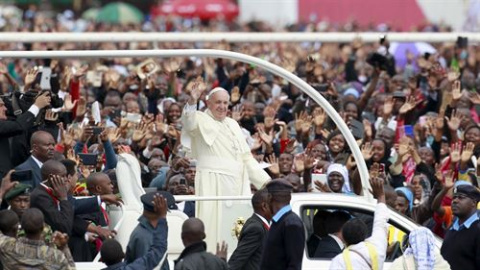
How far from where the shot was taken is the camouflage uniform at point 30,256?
502 inches

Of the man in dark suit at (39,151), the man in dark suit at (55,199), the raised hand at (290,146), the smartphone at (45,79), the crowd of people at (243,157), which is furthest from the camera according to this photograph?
the smartphone at (45,79)

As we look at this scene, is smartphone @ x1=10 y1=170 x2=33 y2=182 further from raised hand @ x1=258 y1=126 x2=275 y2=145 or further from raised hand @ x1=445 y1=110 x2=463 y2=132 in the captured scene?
raised hand @ x1=445 y1=110 x2=463 y2=132

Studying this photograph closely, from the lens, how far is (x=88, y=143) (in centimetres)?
1752

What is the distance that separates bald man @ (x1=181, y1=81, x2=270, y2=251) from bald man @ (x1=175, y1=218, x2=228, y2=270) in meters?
2.48

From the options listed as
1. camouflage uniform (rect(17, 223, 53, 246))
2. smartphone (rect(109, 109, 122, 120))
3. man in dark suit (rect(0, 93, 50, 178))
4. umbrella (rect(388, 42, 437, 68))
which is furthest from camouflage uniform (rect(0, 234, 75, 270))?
umbrella (rect(388, 42, 437, 68))

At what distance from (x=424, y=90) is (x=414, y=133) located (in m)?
2.75

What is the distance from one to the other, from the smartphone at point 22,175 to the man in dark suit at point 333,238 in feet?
8.38

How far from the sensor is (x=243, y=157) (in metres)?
15.9

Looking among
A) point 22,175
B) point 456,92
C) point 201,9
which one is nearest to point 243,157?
point 22,175

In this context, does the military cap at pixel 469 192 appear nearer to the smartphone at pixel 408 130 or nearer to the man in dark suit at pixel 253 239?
the man in dark suit at pixel 253 239

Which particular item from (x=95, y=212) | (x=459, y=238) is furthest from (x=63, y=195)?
(x=459, y=238)

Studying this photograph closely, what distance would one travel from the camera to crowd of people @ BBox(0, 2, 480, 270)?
13.2 meters

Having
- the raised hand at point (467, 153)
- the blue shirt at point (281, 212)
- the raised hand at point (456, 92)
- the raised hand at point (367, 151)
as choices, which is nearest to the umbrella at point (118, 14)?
the raised hand at point (456, 92)

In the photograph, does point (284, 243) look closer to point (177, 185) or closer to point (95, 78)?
point (177, 185)
